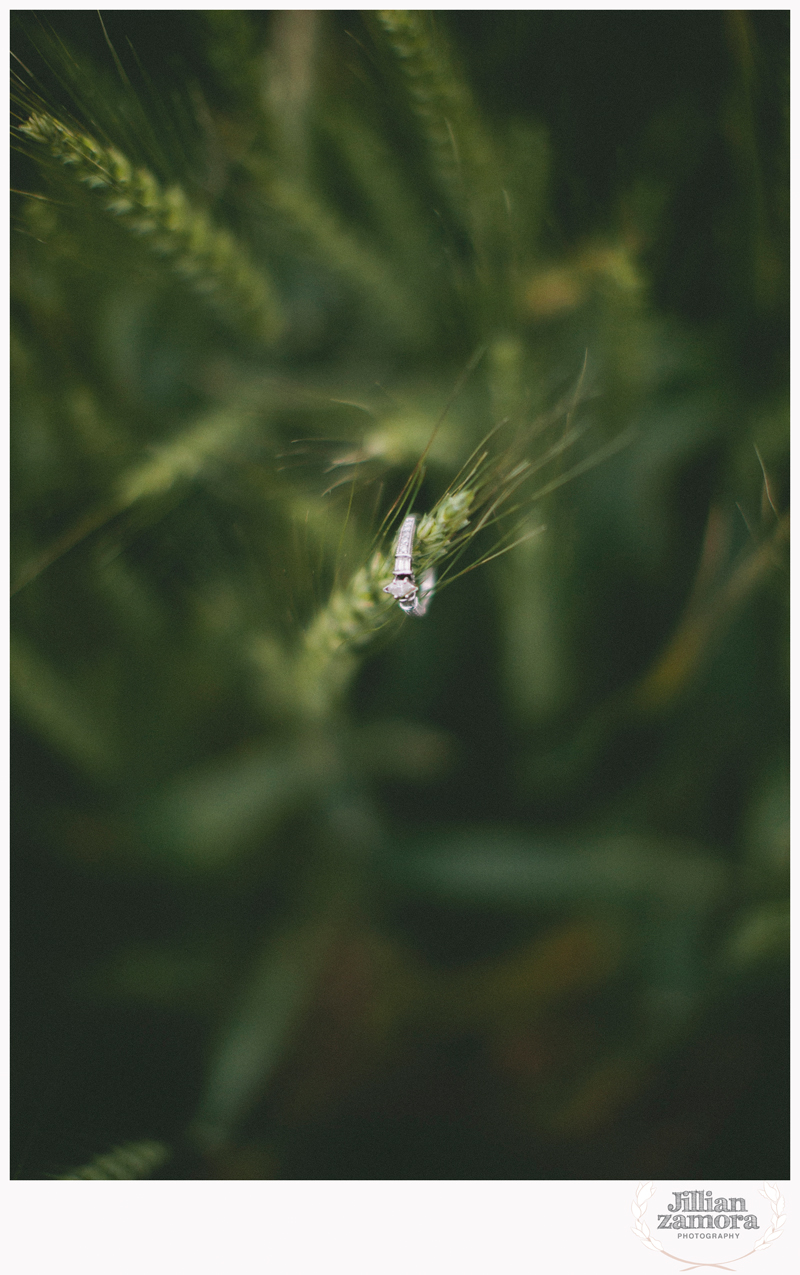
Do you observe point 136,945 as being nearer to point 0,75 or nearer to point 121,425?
point 121,425

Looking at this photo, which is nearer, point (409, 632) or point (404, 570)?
point (404, 570)
